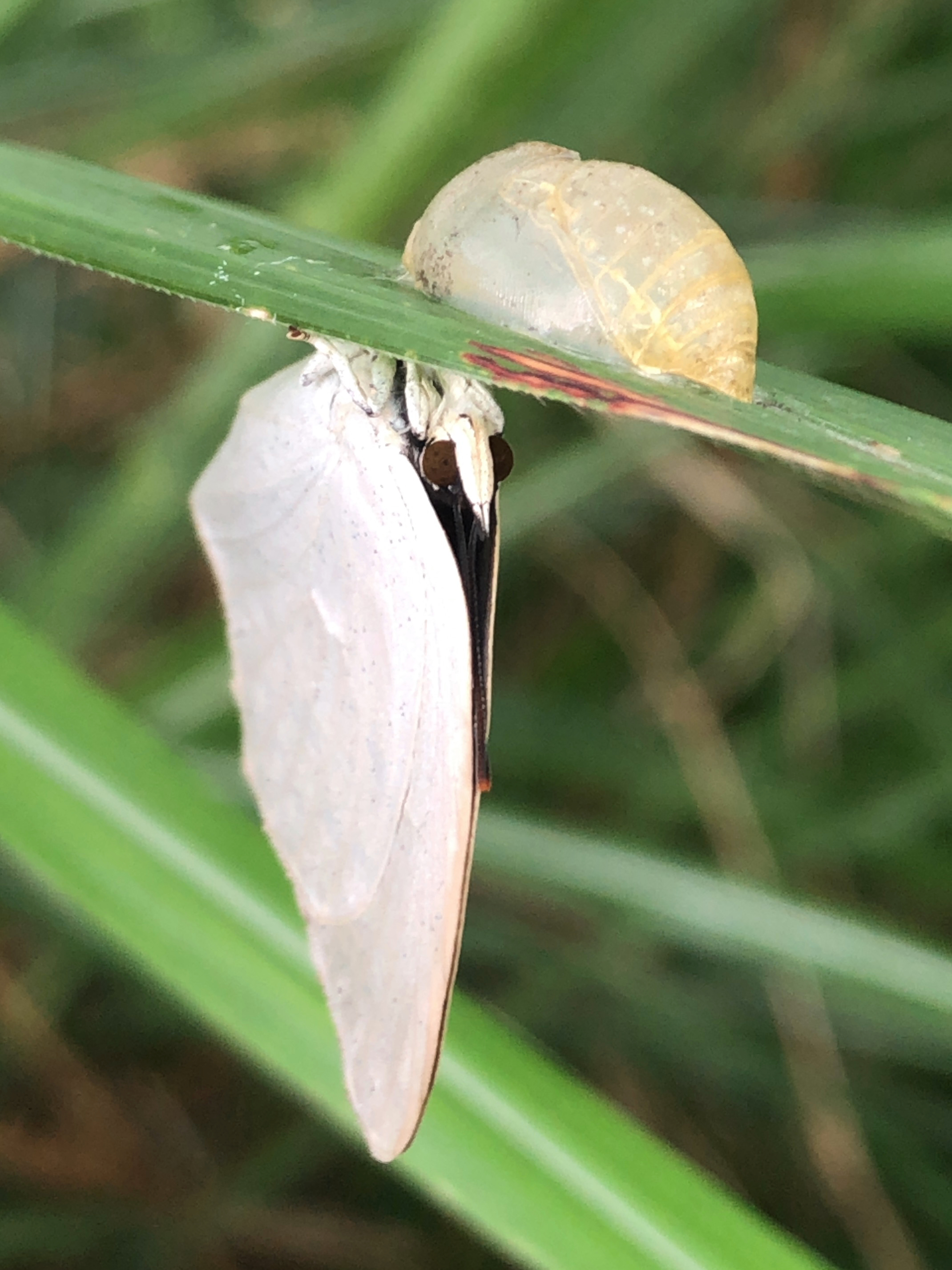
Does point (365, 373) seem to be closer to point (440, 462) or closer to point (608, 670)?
point (440, 462)

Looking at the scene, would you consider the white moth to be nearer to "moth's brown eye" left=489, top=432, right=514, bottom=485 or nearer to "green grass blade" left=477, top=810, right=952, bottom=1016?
"moth's brown eye" left=489, top=432, right=514, bottom=485

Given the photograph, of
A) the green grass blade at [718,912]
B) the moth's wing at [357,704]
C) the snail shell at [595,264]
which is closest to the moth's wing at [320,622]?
the moth's wing at [357,704]

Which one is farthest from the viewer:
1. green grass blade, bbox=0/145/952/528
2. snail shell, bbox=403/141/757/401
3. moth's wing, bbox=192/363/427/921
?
moth's wing, bbox=192/363/427/921

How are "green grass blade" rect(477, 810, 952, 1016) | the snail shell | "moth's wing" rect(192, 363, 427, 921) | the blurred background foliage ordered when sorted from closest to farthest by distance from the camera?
the snail shell < "moth's wing" rect(192, 363, 427, 921) < "green grass blade" rect(477, 810, 952, 1016) < the blurred background foliage

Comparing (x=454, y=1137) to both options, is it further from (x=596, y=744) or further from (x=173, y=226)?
(x=596, y=744)

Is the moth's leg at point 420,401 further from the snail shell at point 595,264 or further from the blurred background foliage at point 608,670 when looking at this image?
the blurred background foliage at point 608,670

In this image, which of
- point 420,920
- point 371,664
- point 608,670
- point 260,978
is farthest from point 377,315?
point 608,670

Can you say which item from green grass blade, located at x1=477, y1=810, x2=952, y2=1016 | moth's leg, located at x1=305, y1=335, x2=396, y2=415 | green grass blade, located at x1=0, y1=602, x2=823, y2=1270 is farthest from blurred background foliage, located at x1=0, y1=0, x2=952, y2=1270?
moth's leg, located at x1=305, y1=335, x2=396, y2=415
